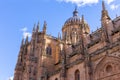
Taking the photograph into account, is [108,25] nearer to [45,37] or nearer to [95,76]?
[95,76]

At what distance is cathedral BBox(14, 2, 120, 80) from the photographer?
99.3 feet

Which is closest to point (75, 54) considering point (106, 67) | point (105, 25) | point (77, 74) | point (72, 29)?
point (77, 74)

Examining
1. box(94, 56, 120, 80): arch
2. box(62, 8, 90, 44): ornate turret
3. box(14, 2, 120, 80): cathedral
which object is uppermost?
box(62, 8, 90, 44): ornate turret

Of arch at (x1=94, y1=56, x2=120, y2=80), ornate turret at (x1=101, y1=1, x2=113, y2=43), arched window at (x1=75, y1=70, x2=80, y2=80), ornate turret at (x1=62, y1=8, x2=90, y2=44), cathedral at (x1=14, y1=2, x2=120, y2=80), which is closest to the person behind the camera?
arch at (x1=94, y1=56, x2=120, y2=80)

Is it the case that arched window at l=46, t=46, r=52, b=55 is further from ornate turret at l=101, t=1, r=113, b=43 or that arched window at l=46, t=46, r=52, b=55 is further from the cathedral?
ornate turret at l=101, t=1, r=113, b=43

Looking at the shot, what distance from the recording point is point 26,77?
47969 mm

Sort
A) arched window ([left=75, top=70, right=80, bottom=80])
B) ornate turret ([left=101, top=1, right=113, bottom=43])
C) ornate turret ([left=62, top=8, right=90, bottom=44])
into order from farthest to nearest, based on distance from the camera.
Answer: ornate turret ([left=62, top=8, right=90, bottom=44])
arched window ([left=75, top=70, right=80, bottom=80])
ornate turret ([left=101, top=1, right=113, bottom=43])

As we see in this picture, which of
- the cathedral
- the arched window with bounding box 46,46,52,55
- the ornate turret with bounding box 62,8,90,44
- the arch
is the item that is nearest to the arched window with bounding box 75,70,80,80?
the cathedral

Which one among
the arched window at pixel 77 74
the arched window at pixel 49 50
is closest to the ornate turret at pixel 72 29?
the arched window at pixel 49 50

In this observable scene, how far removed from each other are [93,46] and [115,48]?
33.8 feet

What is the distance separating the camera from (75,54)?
4344cm

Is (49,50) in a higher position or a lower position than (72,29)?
lower

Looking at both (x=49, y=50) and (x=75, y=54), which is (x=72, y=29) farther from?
(x=75, y=54)

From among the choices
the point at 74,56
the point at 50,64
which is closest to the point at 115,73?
the point at 74,56
